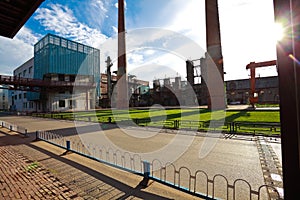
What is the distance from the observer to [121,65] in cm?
3603

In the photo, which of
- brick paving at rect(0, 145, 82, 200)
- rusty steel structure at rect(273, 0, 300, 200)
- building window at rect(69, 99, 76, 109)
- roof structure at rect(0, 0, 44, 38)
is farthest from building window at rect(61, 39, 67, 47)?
rusty steel structure at rect(273, 0, 300, 200)

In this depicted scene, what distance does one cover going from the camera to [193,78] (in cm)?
4434

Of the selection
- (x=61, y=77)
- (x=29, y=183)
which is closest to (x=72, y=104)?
(x=61, y=77)

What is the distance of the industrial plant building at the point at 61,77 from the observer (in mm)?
36281

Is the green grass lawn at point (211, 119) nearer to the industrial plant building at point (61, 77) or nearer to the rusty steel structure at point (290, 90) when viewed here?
the rusty steel structure at point (290, 90)

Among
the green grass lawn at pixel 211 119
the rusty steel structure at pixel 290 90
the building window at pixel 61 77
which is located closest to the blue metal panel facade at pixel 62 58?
the building window at pixel 61 77

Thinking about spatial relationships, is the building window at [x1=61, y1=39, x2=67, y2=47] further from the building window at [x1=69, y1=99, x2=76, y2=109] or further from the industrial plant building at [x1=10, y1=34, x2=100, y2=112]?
the building window at [x1=69, y1=99, x2=76, y2=109]

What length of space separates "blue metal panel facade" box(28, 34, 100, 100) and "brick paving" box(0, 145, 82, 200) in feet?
116

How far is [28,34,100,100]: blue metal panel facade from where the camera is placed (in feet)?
120

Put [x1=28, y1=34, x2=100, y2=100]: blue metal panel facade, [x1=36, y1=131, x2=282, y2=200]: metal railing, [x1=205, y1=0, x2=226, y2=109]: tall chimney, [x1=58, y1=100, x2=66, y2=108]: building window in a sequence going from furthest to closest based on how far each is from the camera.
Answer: [x1=58, y1=100, x2=66, y2=108]: building window < [x1=28, y1=34, x2=100, y2=100]: blue metal panel facade < [x1=205, y1=0, x2=226, y2=109]: tall chimney < [x1=36, y1=131, x2=282, y2=200]: metal railing

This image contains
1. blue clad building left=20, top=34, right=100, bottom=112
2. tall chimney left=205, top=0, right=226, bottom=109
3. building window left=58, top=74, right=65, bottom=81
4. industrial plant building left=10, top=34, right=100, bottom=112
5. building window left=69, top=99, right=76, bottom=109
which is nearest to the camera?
tall chimney left=205, top=0, right=226, bottom=109

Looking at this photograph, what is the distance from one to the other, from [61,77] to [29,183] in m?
39.4

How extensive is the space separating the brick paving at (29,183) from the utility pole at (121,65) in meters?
28.5

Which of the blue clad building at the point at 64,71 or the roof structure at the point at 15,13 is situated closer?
the roof structure at the point at 15,13
